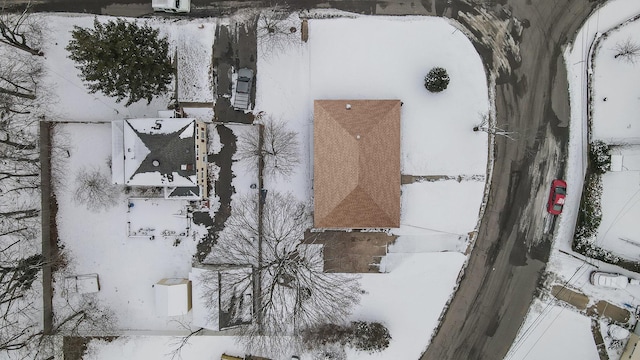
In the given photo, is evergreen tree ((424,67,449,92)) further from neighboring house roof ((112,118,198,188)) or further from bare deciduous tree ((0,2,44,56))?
bare deciduous tree ((0,2,44,56))

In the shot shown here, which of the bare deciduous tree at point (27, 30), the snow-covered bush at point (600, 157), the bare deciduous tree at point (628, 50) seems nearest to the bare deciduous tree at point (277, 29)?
the bare deciduous tree at point (27, 30)

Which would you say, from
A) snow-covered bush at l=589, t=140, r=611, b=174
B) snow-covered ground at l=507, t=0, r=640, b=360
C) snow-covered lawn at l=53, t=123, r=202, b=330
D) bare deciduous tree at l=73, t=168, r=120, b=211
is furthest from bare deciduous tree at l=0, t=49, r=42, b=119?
snow-covered bush at l=589, t=140, r=611, b=174

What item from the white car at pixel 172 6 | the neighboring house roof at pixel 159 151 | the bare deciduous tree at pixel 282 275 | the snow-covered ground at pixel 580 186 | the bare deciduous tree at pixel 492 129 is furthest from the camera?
the bare deciduous tree at pixel 282 275

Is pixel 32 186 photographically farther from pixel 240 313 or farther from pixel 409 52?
pixel 409 52

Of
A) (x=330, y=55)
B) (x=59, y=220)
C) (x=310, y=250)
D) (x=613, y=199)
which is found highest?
(x=330, y=55)

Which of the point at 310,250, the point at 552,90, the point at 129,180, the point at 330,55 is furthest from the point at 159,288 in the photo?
the point at 552,90

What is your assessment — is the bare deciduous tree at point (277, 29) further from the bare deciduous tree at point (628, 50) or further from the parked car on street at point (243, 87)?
the bare deciduous tree at point (628, 50)
